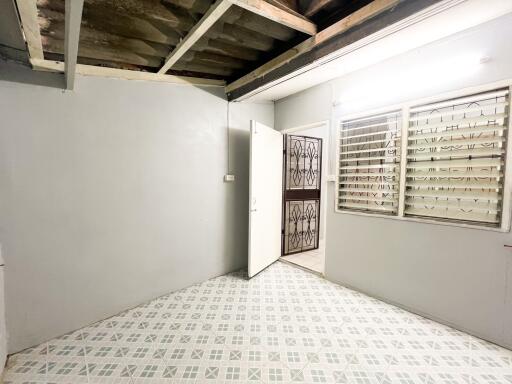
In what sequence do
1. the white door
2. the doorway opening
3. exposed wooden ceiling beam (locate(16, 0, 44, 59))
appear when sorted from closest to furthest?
exposed wooden ceiling beam (locate(16, 0, 44, 59))
the white door
the doorway opening

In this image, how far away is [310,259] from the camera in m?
3.85

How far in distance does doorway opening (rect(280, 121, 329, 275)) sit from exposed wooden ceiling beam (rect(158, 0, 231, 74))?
2270 millimetres

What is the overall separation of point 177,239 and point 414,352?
7.89 ft

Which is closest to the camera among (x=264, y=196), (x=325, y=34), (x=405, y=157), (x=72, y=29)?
(x=72, y=29)

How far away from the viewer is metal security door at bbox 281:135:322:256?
4.02 meters

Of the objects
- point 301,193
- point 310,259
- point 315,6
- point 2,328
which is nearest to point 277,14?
point 315,6

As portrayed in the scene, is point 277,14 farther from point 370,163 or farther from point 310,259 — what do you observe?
point 310,259

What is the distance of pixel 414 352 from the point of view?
1.81 metres

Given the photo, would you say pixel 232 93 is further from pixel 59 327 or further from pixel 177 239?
pixel 59 327

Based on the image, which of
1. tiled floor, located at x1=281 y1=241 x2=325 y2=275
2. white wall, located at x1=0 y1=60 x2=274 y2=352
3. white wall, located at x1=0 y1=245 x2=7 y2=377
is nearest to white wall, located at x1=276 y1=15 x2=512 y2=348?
tiled floor, located at x1=281 y1=241 x2=325 y2=275

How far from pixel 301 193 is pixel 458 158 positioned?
2391 mm

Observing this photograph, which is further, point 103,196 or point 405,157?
point 405,157

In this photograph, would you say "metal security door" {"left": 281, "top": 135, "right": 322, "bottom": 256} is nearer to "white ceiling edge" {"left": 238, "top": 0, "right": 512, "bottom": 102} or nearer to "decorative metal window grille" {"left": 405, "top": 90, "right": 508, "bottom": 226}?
"white ceiling edge" {"left": 238, "top": 0, "right": 512, "bottom": 102}

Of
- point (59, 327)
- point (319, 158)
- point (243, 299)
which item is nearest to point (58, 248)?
point (59, 327)
